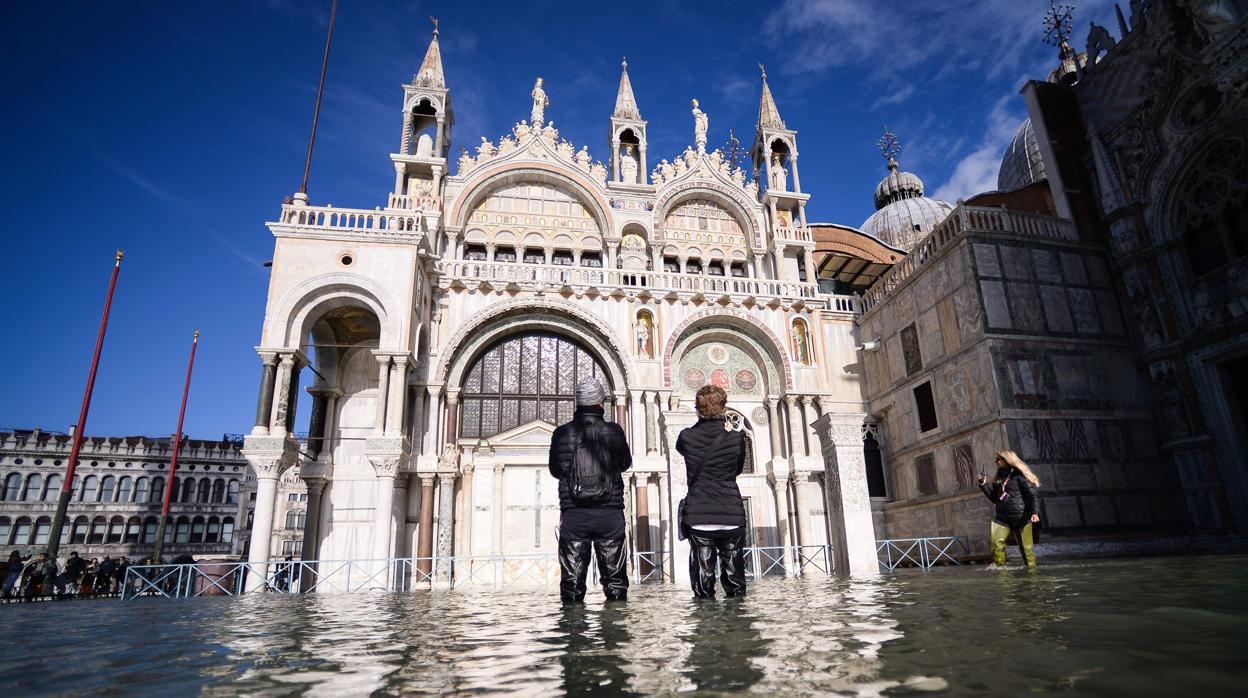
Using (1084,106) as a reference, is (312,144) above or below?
below

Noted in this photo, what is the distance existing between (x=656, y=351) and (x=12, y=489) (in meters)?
48.8

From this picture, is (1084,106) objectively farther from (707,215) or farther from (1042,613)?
(1042,613)

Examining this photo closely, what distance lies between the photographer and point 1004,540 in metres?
8.95

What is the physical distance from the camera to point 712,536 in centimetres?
563

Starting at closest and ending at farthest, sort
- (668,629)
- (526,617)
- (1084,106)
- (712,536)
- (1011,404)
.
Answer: (668,629) → (526,617) → (712,536) → (1011,404) → (1084,106)

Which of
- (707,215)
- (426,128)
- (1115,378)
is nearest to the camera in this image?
(1115,378)

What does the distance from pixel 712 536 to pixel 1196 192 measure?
59.8 feet

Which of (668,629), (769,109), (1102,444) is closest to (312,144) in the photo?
(769,109)

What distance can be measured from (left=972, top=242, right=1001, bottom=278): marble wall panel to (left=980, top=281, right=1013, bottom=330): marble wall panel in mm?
277

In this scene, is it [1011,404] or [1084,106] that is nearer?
[1011,404]

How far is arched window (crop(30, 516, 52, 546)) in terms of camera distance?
42250mm

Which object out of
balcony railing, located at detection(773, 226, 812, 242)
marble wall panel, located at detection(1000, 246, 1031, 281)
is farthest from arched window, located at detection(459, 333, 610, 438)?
marble wall panel, located at detection(1000, 246, 1031, 281)

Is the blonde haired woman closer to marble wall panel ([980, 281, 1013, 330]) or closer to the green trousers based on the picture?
the green trousers

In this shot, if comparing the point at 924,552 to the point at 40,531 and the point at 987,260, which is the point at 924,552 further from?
the point at 40,531
